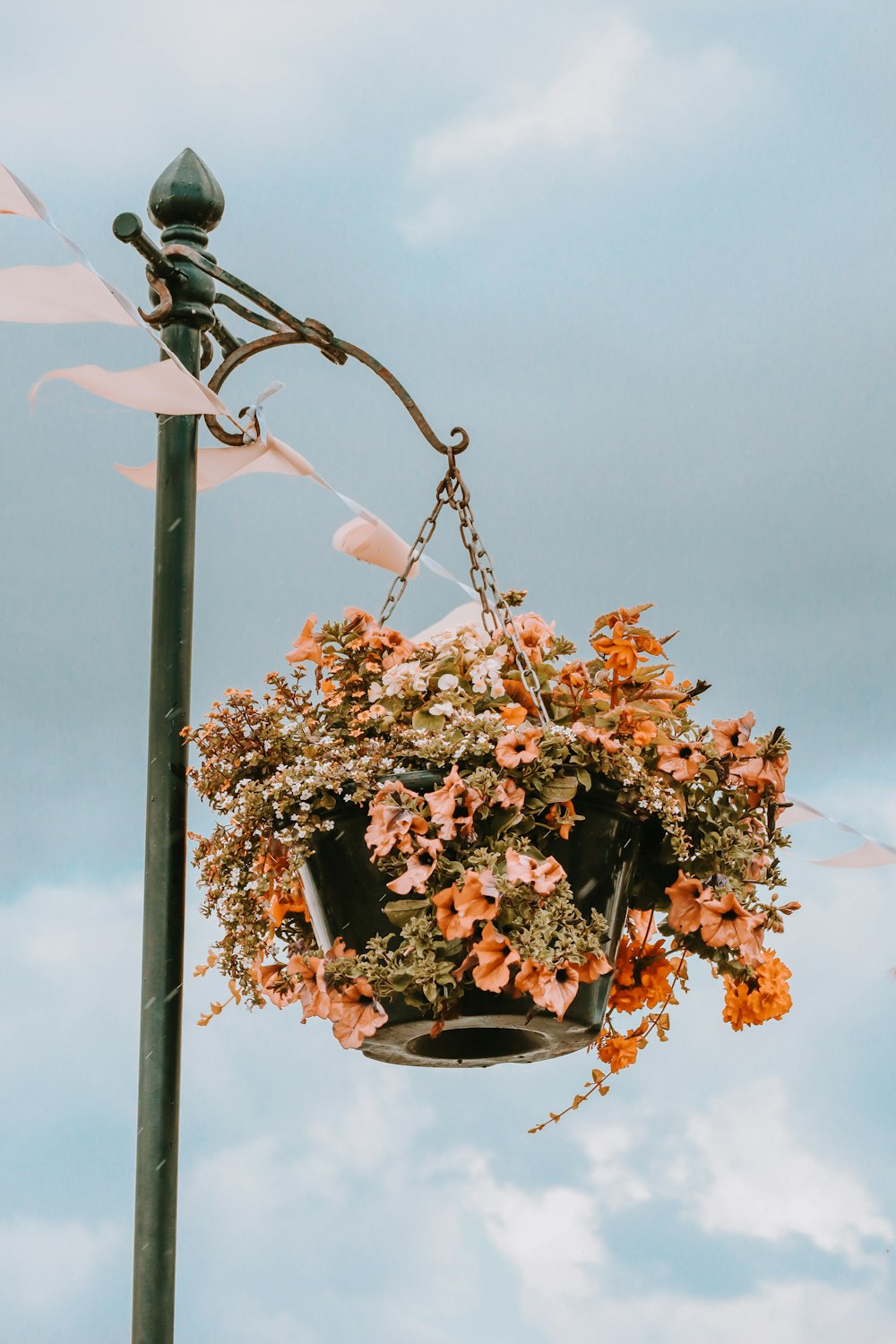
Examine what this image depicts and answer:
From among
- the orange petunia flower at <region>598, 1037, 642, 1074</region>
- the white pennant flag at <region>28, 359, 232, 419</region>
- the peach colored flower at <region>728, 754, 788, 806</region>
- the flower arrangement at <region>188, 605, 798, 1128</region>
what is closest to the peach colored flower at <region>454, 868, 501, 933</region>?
the flower arrangement at <region>188, 605, 798, 1128</region>

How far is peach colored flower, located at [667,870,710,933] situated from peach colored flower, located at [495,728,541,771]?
10.5 inches

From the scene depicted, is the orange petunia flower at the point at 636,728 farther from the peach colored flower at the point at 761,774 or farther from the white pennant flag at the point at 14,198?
the white pennant flag at the point at 14,198

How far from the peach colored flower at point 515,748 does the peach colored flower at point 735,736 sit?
284mm

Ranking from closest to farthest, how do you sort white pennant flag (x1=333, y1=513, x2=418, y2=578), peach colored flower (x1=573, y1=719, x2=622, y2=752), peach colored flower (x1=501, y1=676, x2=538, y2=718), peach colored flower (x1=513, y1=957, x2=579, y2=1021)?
peach colored flower (x1=513, y1=957, x2=579, y2=1021), peach colored flower (x1=573, y1=719, x2=622, y2=752), peach colored flower (x1=501, y1=676, x2=538, y2=718), white pennant flag (x1=333, y1=513, x2=418, y2=578)

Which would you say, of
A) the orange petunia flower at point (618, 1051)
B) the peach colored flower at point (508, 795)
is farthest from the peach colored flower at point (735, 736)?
the orange petunia flower at point (618, 1051)

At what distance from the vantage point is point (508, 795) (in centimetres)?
170

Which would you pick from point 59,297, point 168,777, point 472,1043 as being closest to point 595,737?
point 472,1043

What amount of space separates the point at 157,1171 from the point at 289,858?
41 centimetres

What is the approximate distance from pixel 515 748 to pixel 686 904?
31 centimetres

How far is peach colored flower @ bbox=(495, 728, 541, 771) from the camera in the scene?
1710 mm

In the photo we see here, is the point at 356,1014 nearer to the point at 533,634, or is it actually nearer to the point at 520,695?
the point at 520,695

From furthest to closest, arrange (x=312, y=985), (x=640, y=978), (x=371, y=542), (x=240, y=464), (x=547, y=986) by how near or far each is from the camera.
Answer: (x=371, y=542) < (x=240, y=464) < (x=640, y=978) < (x=312, y=985) < (x=547, y=986)

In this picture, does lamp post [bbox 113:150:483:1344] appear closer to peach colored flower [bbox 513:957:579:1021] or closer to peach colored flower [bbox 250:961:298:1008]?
peach colored flower [bbox 250:961:298:1008]

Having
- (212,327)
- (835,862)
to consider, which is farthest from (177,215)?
(835,862)
